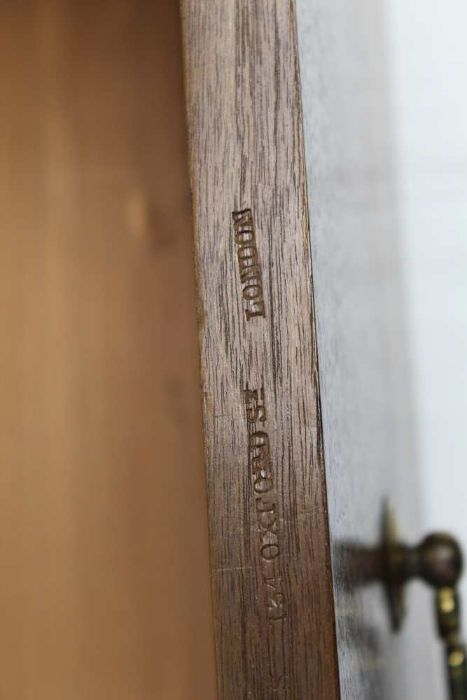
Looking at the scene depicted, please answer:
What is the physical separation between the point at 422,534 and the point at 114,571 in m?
0.39

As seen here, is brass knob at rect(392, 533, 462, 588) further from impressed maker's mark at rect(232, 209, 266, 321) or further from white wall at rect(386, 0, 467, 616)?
impressed maker's mark at rect(232, 209, 266, 321)

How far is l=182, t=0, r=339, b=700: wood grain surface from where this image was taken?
0.41 metres

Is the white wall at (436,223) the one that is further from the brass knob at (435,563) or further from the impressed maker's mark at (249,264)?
the impressed maker's mark at (249,264)

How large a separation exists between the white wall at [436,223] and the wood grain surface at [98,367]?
0.37m

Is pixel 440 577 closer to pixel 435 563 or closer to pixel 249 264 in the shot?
pixel 435 563

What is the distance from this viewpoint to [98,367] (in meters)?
0.62

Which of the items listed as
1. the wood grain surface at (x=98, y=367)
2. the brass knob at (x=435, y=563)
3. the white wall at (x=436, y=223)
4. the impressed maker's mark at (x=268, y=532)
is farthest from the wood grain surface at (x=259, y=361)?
the white wall at (x=436, y=223)

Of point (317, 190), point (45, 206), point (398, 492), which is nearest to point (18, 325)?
point (45, 206)

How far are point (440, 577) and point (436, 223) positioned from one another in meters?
0.39

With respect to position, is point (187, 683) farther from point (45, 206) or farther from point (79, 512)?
point (45, 206)

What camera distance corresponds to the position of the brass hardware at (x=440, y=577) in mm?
718

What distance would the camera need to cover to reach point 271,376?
42 centimetres

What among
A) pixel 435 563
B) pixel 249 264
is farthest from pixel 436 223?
pixel 249 264

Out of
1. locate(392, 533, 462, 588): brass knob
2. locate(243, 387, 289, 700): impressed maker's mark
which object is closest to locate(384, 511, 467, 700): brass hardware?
locate(392, 533, 462, 588): brass knob
